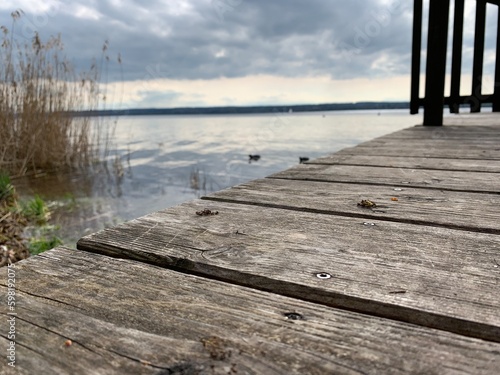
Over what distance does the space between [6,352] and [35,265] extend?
26cm

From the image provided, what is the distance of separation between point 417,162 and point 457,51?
2.44 meters

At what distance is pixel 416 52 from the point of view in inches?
133

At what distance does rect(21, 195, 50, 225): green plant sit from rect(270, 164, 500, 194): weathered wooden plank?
3.21 meters

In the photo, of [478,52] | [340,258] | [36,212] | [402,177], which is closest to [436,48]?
[478,52]

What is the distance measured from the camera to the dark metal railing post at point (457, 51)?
3.66 metres

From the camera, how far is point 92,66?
22.7ft

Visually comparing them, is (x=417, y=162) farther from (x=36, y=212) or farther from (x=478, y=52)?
(x=36, y=212)

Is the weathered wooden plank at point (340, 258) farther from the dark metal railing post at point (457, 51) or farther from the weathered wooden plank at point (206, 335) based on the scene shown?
the dark metal railing post at point (457, 51)

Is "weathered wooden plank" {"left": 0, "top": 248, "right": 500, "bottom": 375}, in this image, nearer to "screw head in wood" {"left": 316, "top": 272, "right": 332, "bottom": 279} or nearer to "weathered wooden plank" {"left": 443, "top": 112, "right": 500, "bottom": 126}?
"screw head in wood" {"left": 316, "top": 272, "right": 332, "bottom": 279}

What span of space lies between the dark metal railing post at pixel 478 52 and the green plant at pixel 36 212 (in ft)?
15.2

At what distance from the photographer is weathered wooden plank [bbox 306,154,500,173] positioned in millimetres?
1719

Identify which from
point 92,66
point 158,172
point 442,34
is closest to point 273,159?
point 158,172

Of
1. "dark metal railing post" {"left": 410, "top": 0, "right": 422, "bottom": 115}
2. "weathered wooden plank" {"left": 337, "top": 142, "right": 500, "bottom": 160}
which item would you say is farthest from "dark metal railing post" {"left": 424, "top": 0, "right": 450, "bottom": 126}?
"weathered wooden plank" {"left": 337, "top": 142, "right": 500, "bottom": 160}

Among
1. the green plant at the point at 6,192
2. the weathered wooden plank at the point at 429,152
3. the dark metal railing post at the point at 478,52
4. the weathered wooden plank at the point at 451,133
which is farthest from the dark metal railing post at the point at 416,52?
the green plant at the point at 6,192
